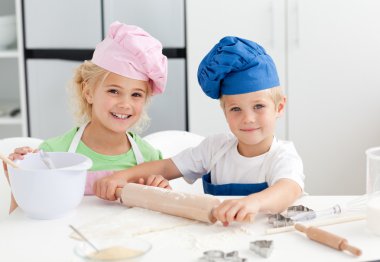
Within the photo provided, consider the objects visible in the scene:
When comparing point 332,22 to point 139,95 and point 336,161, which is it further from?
point 139,95

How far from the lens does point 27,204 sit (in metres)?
1.33

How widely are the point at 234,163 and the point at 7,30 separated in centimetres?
183

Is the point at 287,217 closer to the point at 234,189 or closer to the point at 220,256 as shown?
the point at 220,256

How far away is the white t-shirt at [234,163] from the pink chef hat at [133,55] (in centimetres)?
21

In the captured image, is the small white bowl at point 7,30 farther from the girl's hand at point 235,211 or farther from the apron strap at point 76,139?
the girl's hand at point 235,211

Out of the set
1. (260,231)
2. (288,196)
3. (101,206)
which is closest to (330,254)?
(260,231)

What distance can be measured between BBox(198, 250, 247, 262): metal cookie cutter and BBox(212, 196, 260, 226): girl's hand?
0.15 meters

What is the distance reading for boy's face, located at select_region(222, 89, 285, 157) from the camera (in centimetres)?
155

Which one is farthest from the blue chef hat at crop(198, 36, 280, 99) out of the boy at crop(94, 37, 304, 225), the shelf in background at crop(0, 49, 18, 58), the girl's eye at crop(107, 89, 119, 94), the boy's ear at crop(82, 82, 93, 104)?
the shelf in background at crop(0, 49, 18, 58)

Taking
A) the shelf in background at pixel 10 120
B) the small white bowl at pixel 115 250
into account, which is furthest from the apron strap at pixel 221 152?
the shelf in background at pixel 10 120

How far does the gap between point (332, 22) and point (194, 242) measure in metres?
1.83

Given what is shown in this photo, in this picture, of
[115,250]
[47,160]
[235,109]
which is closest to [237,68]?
[235,109]

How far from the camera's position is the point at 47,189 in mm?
1321

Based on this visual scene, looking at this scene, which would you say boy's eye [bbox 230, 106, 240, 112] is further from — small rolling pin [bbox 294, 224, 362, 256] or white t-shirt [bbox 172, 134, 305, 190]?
small rolling pin [bbox 294, 224, 362, 256]
